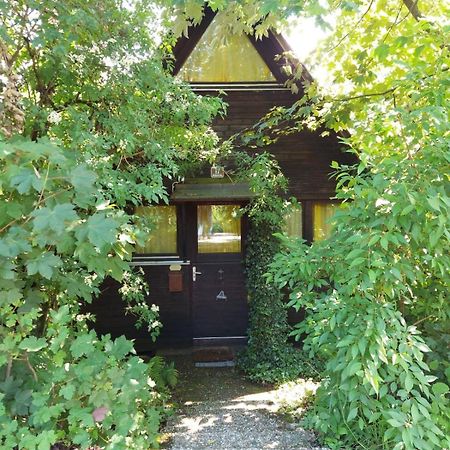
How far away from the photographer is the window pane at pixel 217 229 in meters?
6.98

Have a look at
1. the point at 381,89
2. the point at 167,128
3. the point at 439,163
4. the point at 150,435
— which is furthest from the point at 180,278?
the point at 439,163

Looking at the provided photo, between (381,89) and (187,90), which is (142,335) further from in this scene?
(381,89)

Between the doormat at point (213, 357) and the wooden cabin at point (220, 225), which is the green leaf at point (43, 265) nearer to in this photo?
the doormat at point (213, 357)

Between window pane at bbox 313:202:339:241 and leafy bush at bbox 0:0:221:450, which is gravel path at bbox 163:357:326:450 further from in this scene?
window pane at bbox 313:202:339:241

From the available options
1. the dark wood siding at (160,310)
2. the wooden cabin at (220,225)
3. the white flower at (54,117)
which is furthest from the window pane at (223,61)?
the white flower at (54,117)

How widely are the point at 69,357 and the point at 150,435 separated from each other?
1.02 metres

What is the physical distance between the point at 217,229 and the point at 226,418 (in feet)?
11.1

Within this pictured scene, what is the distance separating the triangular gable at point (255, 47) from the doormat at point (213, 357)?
4503 mm

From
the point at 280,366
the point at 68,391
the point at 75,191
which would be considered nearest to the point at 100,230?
the point at 75,191

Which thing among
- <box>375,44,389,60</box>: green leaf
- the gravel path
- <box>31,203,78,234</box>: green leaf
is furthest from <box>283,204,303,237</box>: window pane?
<box>31,203,78,234</box>: green leaf

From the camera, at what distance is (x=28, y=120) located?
11.2 feet

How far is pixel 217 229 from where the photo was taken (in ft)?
23.0

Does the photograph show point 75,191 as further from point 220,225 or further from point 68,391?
point 220,225

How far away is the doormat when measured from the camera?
6.21 meters
